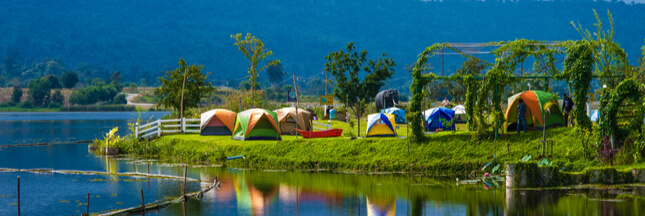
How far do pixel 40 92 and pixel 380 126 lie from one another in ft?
491

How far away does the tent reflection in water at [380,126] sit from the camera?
32156 mm

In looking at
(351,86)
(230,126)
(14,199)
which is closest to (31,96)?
(351,86)

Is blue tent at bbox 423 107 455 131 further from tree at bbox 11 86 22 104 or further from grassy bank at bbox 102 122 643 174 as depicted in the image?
tree at bbox 11 86 22 104

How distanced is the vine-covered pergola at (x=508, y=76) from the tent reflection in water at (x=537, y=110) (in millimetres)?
891

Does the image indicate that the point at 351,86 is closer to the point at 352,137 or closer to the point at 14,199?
the point at 352,137

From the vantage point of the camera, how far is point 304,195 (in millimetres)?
22766

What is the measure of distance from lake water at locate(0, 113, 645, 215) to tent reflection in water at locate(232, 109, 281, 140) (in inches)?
209

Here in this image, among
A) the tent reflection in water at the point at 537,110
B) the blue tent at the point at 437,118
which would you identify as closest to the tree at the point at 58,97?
the blue tent at the point at 437,118

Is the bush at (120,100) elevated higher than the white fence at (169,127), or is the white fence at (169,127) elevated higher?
the bush at (120,100)

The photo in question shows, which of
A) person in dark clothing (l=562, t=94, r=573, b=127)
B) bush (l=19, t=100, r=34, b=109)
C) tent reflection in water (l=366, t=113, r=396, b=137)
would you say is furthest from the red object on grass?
bush (l=19, t=100, r=34, b=109)

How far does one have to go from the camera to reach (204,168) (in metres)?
31.2

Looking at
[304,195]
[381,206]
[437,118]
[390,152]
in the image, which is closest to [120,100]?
[437,118]

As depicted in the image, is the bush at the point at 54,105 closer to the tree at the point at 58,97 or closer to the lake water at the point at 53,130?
the tree at the point at 58,97

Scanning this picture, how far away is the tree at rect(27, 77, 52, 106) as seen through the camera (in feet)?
535
